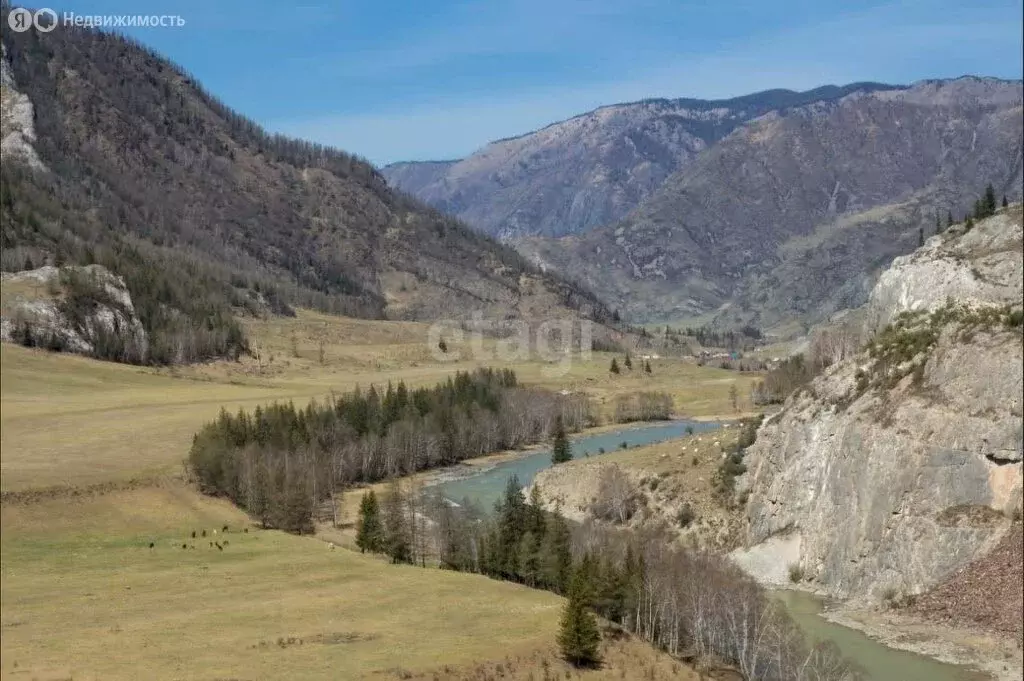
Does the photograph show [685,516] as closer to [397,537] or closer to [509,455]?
[397,537]

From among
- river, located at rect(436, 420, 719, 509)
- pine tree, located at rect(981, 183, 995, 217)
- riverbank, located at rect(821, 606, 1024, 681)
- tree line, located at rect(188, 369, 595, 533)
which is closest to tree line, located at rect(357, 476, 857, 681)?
riverbank, located at rect(821, 606, 1024, 681)

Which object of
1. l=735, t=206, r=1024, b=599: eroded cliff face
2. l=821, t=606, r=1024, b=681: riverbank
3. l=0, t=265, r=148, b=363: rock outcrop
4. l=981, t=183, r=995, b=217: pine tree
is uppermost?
l=981, t=183, r=995, b=217: pine tree

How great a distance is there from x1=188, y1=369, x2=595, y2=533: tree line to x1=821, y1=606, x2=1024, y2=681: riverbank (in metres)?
39.4

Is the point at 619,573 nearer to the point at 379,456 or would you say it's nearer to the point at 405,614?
the point at 405,614

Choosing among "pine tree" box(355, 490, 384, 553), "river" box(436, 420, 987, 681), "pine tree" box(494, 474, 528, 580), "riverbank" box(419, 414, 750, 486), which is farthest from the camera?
"riverbank" box(419, 414, 750, 486)

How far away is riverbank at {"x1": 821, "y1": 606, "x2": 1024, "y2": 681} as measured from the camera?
53.8 metres

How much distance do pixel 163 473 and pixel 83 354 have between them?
9302 mm

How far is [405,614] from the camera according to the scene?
50.9 metres

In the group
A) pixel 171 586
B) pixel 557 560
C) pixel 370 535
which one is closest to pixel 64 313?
pixel 171 586

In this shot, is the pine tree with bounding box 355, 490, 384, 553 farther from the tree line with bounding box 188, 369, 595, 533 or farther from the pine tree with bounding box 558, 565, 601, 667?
the pine tree with bounding box 558, 565, 601, 667

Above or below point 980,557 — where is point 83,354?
above

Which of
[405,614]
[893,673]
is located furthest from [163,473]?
[893,673]

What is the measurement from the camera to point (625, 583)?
2208 inches

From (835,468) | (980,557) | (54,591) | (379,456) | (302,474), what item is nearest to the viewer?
(54,591)
